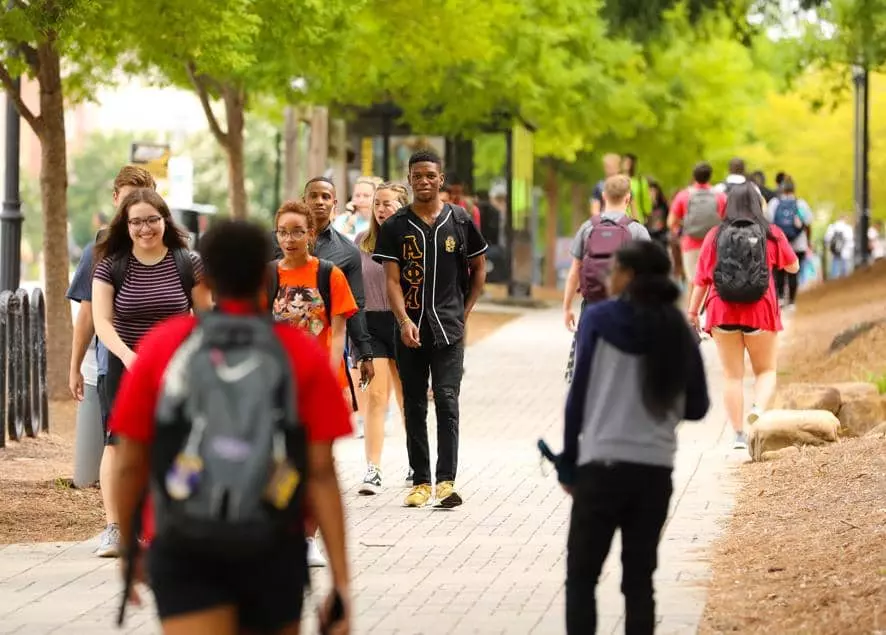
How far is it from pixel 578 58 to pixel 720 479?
21.8m

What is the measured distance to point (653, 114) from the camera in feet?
124

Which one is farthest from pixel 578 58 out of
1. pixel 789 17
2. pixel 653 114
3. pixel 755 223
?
pixel 755 223

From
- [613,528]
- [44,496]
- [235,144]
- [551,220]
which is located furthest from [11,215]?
[551,220]

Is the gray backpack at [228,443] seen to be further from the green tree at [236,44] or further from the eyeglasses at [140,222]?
the green tree at [236,44]

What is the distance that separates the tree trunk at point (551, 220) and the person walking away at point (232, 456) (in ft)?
139

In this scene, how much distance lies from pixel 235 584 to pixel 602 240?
7460 mm

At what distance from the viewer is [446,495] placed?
424 inches

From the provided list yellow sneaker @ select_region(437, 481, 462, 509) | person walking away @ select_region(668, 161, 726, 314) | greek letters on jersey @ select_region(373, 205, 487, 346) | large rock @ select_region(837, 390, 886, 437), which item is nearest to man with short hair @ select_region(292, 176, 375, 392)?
greek letters on jersey @ select_region(373, 205, 487, 346)

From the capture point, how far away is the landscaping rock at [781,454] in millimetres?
12451

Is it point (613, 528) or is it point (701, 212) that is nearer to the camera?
point (613, 528)

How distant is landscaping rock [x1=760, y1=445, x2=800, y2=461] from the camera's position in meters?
12.5

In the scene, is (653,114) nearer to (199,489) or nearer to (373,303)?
(373,303)

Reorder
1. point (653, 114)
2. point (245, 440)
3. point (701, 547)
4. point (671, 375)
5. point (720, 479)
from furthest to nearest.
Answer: point (653, 114) → point (720, 479) → point (701, 547) → point (671, 375) → point (245, 440)

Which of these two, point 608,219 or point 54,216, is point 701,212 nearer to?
point 54,216
